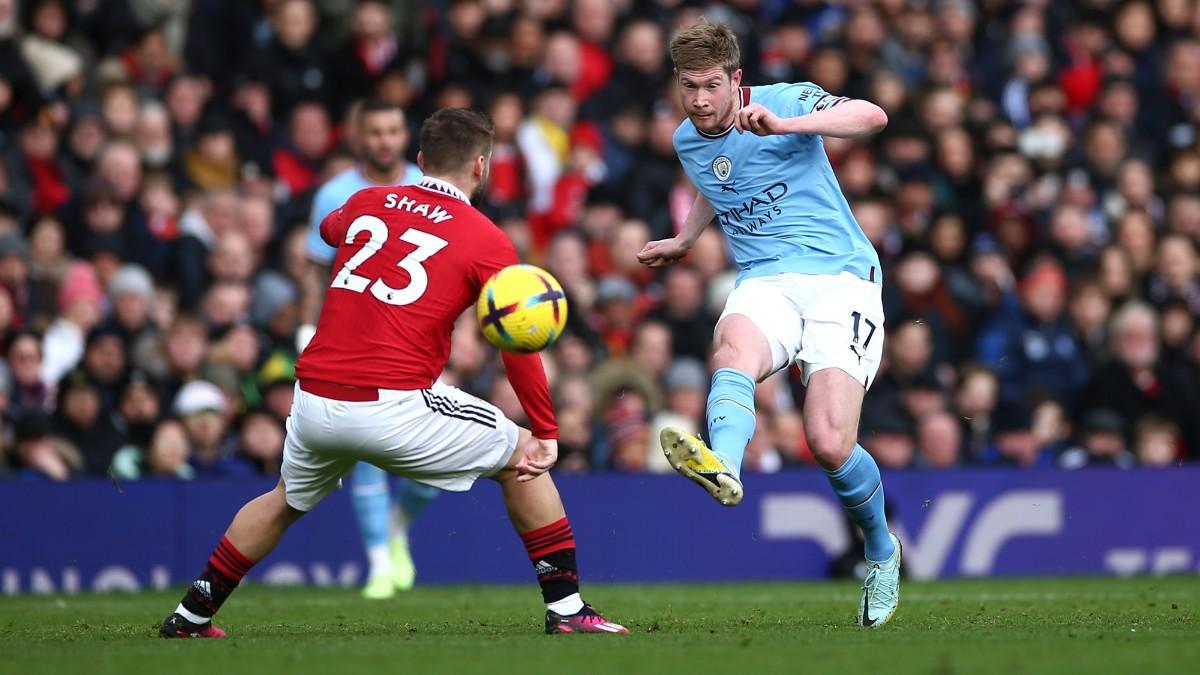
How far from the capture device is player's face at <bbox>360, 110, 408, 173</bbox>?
10539mm

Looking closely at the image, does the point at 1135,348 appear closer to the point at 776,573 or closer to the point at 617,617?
the point at 776,573

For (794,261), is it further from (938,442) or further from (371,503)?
(938,442)

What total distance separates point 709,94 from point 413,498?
13.4ft

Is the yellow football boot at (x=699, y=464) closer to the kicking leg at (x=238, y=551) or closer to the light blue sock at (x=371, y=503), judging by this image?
the kicking leg at (x=238, y=551)

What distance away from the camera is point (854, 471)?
824cm

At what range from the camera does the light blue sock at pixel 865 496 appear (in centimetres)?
825

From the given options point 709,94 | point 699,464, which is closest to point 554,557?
point 699,464

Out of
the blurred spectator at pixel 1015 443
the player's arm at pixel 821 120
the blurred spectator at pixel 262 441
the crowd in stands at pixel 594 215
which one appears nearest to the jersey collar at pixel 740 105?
the player's arm at pixel 821 120

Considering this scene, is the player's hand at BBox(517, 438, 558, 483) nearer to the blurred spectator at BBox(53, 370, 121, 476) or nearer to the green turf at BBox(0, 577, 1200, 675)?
the green turf at BBox(0, 577, 1200, 675)

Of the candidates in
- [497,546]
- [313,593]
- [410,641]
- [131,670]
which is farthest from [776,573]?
[131,670]

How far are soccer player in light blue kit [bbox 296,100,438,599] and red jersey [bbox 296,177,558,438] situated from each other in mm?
2688

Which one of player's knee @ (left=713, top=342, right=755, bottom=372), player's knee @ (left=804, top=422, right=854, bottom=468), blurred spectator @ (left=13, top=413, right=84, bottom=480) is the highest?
player's knee @ (left=713, top=342, right=755, bottom=372)

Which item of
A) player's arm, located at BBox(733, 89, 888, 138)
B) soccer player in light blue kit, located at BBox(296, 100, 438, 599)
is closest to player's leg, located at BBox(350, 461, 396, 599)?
soccer player in light blue kit, located at BBox(296, 100, 438, 599)

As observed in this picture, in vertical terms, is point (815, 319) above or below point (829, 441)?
above
